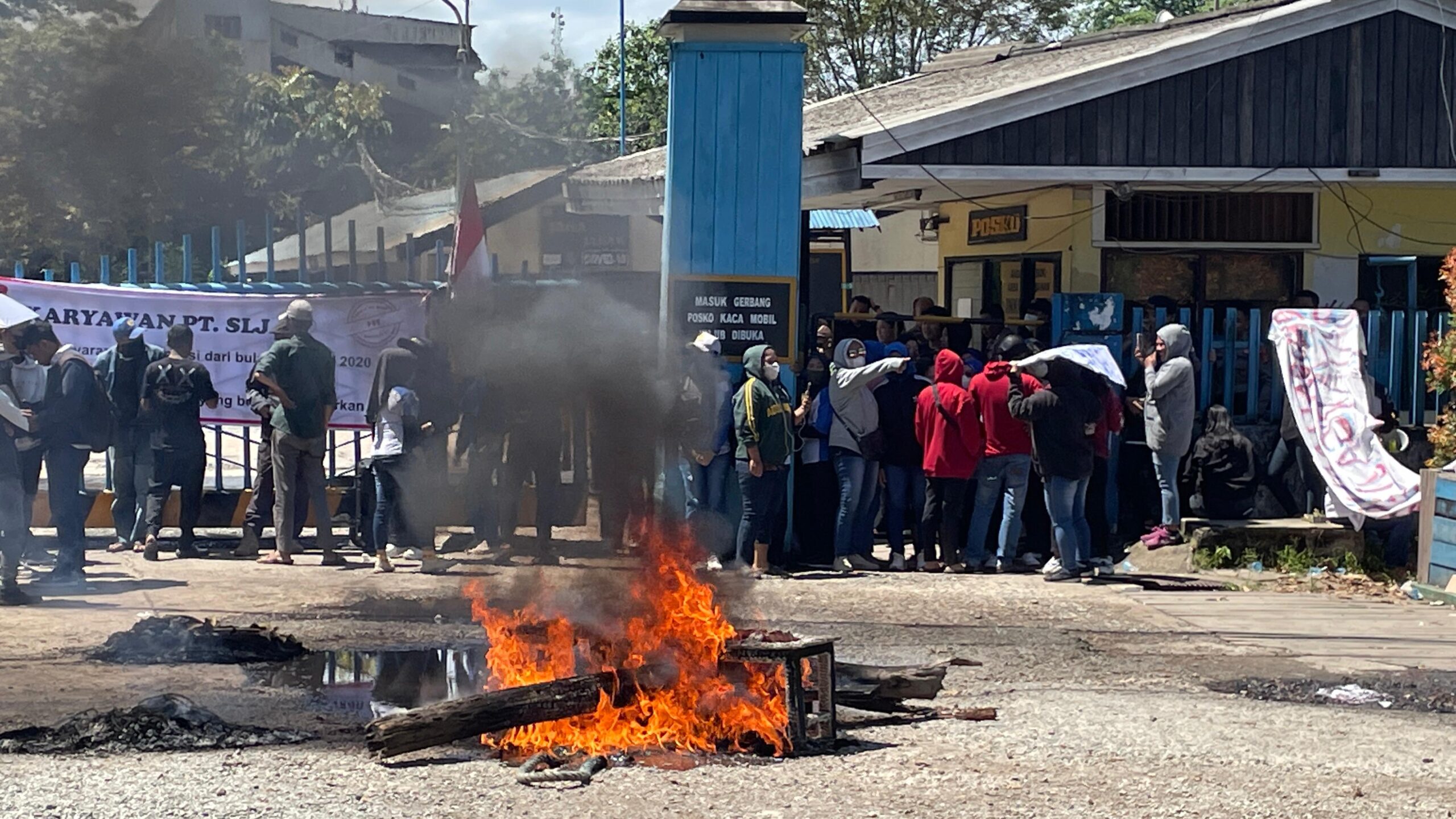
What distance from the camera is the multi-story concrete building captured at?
7812mm

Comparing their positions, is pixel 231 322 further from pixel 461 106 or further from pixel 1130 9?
pixel 1130 9

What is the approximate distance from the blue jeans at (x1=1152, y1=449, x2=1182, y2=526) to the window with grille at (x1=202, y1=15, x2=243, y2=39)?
24.2 feet

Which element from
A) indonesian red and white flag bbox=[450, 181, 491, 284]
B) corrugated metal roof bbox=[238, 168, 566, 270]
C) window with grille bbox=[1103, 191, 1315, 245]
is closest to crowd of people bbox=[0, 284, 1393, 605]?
indonesian red and white flag bbox=[450, 181, 491, 284]

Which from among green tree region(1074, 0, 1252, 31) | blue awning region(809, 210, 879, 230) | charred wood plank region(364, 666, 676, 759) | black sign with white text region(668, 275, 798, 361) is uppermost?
green tree region(1074, 0, 1252, 31)

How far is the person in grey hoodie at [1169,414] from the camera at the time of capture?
39.0 feet

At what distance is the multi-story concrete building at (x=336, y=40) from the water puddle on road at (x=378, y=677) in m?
2.93

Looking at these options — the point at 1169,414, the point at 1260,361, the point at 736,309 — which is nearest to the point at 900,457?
the point at 736,309

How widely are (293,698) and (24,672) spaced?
1.44 meters

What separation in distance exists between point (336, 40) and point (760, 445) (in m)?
4.26

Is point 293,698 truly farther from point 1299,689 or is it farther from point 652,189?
point 652,189

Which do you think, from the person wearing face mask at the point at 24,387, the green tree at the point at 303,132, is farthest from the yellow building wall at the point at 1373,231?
the person wearing face mask at the point at 24,387

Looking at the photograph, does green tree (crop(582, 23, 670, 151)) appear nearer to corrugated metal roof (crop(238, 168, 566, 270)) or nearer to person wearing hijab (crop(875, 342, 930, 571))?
corrugated metal roof (crop(238, 168, 566, 270))

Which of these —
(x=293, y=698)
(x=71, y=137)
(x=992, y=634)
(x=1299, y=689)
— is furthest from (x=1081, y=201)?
(x=293, y=698)

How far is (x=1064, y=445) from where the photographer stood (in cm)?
1119
